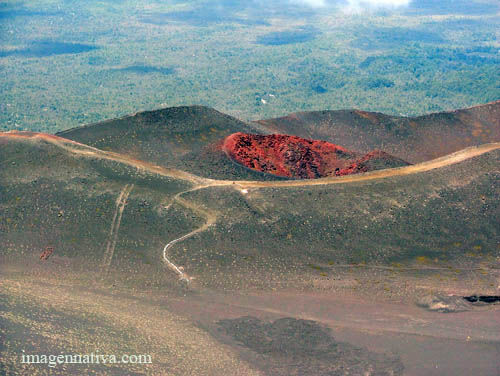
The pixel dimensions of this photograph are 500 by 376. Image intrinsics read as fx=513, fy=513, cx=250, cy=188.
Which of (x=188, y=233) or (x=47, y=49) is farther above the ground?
(x=47, y=49)

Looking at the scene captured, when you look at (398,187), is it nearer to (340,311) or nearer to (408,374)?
(340,311)

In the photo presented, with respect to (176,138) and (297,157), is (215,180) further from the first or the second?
(176,138)

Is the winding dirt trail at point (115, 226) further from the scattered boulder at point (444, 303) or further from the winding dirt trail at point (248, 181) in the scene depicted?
the scattered boulder at point (444, 303)

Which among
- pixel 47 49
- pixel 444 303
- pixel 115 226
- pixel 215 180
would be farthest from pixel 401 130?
pixel 47 49

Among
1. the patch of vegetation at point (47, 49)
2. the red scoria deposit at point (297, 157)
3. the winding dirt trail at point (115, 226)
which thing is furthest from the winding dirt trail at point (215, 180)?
the patch of vegetation at point (47, 49)

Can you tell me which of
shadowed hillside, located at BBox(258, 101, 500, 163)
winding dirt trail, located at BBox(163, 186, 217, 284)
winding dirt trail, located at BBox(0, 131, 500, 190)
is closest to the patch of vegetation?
shadowed hillside, located at BBox(258, 101, 500, 163)
